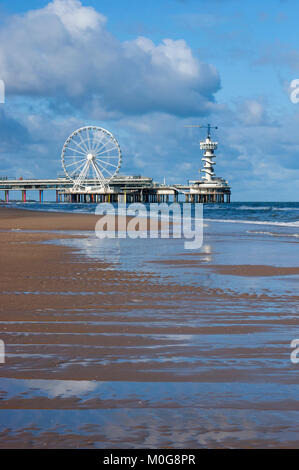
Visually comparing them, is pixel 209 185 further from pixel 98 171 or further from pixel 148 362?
pixel 148 362

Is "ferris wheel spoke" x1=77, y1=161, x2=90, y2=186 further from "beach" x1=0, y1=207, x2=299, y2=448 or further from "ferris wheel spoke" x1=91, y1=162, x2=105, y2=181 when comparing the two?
"beach" x1=0, y1=207, x2=299, y2=448

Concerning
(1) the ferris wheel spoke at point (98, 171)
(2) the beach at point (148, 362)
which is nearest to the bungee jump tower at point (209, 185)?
(1) the ferris wheel spoke at point (98, 171)

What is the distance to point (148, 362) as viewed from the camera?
385cm

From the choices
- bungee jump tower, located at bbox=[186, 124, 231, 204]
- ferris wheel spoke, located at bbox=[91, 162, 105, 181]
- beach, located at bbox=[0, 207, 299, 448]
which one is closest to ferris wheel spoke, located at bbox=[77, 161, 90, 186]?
ferris wheel spoke, located at bbox=[91, 162, 105, 181]

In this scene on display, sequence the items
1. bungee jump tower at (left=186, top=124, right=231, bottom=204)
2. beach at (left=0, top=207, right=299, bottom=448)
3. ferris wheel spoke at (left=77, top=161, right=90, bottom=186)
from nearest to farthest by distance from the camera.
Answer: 1. beach at (left=0, top=207, right=299, bottom=448)
2. ferris wheel spoke at (left=77, top=161, right=90, bottom=186)
3. bungee jump tower at (left=186, top=124, right=231, bottom=204)

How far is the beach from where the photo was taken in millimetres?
2709

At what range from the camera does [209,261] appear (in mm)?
10914

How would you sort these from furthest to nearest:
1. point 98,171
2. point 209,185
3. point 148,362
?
point 209,185 < point 98,171 < point 148,362

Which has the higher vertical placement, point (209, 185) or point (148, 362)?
point (209, 185)

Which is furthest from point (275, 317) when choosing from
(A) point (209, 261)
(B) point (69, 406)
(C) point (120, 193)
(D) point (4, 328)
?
(C) point (120, 193)

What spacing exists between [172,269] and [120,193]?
117285mm

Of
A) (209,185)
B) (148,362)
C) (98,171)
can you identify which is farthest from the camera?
(209,185)

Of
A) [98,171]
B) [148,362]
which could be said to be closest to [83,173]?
[98,171]
